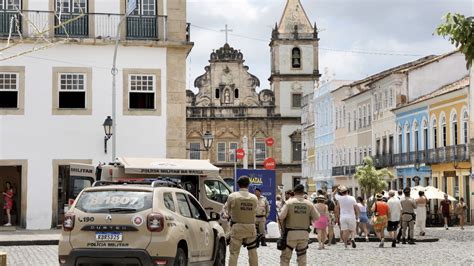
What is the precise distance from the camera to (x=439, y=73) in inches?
2360

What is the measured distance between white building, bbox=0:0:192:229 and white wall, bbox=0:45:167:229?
32mm

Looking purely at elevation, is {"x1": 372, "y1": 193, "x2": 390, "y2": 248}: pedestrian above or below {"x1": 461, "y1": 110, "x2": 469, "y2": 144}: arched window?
below

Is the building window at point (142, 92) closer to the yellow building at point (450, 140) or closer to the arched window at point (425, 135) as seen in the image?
the yellow building at point (450, 140)

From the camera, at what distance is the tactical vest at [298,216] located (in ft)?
50.4

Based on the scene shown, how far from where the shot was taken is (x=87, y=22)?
34.4 m

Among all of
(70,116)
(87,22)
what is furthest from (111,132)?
(87,22)

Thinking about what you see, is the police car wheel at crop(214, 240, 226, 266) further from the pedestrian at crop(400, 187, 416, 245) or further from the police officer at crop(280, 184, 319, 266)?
the pedestrian at crop(400, 187, 416, 245)

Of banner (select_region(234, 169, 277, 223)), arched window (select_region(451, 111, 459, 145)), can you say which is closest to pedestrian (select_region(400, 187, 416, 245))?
banner (select_region(234, 169, 277, 223))

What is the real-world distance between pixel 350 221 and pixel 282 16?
6908 cm

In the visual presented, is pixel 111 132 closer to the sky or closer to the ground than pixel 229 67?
closer to the ground

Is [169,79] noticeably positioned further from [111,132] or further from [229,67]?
[229,67]

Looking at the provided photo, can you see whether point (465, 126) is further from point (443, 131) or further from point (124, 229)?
point (124, 229)

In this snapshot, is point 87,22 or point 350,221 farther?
point 87,22

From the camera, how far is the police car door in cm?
1569
